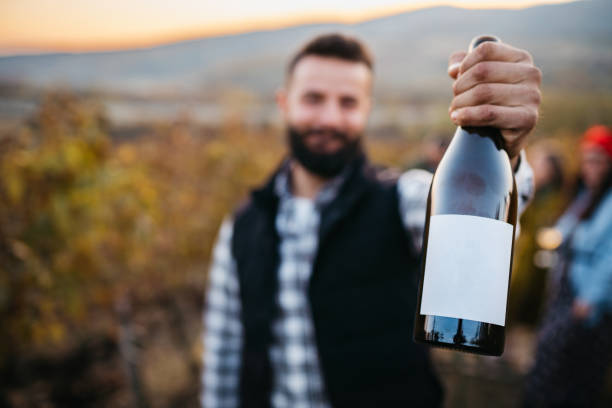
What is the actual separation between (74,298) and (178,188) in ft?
5.14

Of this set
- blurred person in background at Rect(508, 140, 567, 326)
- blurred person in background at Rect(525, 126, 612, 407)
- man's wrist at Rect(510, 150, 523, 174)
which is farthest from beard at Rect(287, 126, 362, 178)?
blurred person in background at Rect(508, 140, 567, 326)

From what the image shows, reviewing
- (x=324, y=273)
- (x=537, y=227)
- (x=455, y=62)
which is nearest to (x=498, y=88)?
(x=455, y=62)

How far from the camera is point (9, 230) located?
6.48 ft

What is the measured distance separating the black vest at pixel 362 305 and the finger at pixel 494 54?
88 cm

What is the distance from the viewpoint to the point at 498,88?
0.71m

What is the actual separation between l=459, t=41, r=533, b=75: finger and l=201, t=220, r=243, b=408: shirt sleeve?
1411 mm

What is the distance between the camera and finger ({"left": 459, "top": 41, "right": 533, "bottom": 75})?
0.70 metres

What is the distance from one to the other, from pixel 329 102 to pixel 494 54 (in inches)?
43.9

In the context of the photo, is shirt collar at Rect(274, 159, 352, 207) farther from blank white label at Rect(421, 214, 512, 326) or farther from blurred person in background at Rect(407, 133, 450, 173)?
blurred person in background at Rect(407, 133, 450, 173)

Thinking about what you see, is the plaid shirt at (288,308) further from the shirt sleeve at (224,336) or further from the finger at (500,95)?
the finger at (500,95)

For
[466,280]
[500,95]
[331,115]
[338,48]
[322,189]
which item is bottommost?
[466,280]

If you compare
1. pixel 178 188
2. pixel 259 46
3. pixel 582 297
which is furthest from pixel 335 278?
pixel 259 46

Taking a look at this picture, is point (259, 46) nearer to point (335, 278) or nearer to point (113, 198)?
point (113, 198)

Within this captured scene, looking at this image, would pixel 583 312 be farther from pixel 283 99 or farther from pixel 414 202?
pixel 283 99
